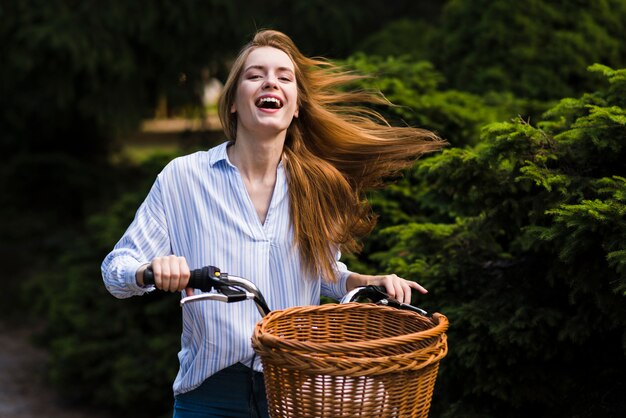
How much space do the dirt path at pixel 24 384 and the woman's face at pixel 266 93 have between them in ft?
13.7

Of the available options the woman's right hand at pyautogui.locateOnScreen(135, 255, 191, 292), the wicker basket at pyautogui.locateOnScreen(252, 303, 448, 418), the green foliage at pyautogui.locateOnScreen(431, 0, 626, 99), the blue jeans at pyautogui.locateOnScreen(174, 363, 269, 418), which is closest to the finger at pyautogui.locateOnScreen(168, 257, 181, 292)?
the woman's right hand at pyautogui.locateOnScreen(135, 255, 191, 292)

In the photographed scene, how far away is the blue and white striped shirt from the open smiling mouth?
8.1 inches

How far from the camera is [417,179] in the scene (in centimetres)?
505

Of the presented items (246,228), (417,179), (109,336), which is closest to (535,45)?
(417,179)

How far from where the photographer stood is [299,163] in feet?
10.1

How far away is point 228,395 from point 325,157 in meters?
0.97

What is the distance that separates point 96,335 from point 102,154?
13.9 ft

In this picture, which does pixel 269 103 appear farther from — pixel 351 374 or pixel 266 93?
pixel 351 374

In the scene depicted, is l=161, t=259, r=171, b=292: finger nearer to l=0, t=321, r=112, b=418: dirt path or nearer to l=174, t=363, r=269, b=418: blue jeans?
l=174, t=363, r=269, b=418: blue jeans

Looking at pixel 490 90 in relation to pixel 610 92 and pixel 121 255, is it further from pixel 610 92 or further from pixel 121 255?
pixel 121 255

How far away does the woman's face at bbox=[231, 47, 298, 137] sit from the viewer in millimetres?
2895

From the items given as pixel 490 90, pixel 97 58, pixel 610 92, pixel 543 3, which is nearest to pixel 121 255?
pixel 610 92

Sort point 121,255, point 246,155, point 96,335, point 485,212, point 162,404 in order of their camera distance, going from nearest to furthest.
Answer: point 121,255 < point 246,155 < point 485,212 < point 162,404 < point 96,335

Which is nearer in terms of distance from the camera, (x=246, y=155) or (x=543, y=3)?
(x=246, y=155)
